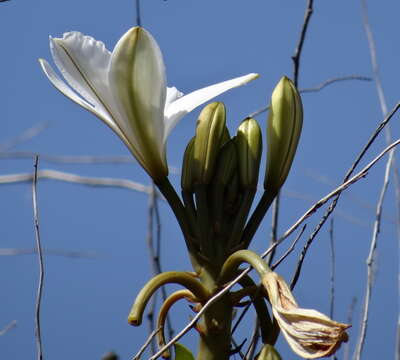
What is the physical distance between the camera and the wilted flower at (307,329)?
0.55 meters

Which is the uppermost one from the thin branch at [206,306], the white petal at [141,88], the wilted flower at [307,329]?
the white petal at [141,88]

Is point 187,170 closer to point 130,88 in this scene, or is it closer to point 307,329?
point 130,88

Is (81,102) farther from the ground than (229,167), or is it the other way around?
(81,102)

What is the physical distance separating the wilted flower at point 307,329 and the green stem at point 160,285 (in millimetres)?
125

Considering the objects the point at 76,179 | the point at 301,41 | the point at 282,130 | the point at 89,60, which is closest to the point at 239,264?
the point at 282,130

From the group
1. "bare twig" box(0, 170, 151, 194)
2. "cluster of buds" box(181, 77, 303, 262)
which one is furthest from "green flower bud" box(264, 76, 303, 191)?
"bare twig" box(0, 170, 151, 194)

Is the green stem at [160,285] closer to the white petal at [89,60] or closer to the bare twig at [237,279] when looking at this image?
the bare twig at [237,279]

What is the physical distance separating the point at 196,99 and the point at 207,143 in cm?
6

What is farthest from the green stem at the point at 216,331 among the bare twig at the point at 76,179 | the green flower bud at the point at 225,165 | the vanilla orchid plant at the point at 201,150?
the bare twig at the point at 76,179

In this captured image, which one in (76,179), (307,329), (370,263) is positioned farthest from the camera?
(76,179)

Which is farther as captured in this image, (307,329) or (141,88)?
(141,88)

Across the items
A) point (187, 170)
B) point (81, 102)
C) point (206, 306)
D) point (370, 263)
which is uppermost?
point (81, 102)

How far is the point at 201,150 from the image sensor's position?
0.76 meters

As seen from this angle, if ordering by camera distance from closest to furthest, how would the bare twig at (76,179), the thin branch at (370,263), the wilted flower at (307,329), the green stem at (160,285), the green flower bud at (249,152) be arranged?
1. the wilted flower at (307,329)
2. the green stem at (160,285)
3. the green flower bud at (249,152)
4. the thin branch at (370,263)
5. the bare twig at (76,179)
